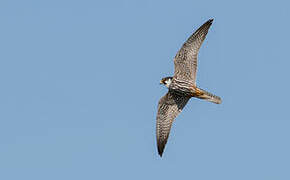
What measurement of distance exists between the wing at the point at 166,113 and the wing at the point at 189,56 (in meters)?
1.38

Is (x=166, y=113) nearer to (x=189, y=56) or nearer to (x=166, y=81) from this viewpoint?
(x=166, y=81)

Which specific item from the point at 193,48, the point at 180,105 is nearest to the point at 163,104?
the point at 180,105

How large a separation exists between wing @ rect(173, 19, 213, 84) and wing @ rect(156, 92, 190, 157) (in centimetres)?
138

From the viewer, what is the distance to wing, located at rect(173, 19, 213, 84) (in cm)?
2569

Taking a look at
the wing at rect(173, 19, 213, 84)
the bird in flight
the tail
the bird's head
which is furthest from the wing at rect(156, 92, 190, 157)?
the wing at rect(173, 19, 213, 84)

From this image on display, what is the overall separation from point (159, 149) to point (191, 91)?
2761mm

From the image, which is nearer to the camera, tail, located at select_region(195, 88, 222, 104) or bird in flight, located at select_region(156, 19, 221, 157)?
bird in flight, located at select_region(156, 19, 221, 157)

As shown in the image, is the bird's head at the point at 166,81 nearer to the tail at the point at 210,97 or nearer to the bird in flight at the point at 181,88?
the bird in flight at the point at 181,88

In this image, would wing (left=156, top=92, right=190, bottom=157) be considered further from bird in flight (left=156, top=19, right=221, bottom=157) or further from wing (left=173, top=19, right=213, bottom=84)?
wing (left=173, top=19, right=213, bottom=84)

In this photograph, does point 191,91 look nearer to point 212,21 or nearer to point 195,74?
point 195,74

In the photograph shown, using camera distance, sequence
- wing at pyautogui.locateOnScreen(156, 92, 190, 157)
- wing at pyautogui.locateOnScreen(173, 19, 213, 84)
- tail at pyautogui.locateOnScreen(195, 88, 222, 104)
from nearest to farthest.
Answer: wing at pyautogui.locateOnScreen(173, 19, 213, 84)
tail at pyautogui.locateOnScreen(195, 88, 222, 104)
wing at pyautogui.locateOnScreen(156, 92, 190, 157)

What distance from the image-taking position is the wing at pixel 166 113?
90.1 ft

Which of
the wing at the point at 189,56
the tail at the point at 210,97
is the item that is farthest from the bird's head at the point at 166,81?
the tail at the point at 210,97

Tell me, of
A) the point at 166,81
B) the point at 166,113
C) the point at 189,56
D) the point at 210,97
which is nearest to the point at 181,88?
the point at 166,81
